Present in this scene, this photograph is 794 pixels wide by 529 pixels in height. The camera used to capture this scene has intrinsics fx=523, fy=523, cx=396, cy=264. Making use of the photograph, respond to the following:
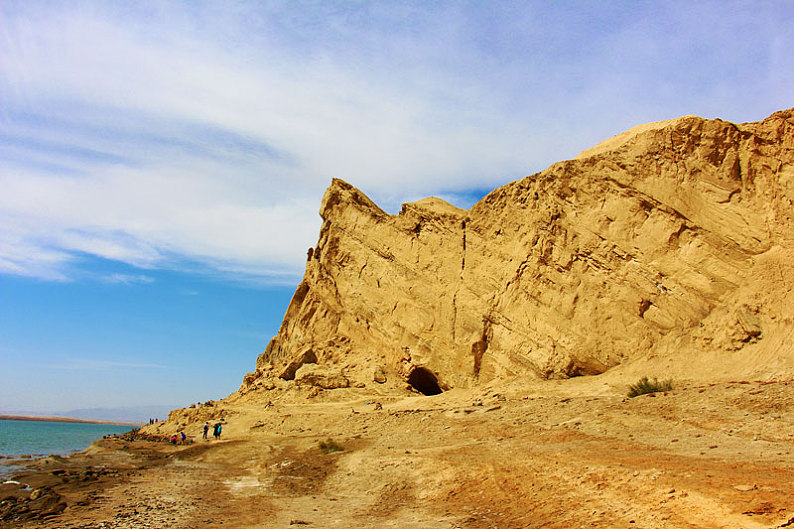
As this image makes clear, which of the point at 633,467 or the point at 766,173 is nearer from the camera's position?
the point at 633,467

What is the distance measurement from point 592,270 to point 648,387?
16.6 feet

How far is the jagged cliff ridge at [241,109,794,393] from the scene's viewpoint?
15.5m

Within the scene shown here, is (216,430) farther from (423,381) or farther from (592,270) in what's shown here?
(592,270)

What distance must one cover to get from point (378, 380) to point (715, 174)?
1467 centimetres

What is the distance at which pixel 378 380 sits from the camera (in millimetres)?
22469

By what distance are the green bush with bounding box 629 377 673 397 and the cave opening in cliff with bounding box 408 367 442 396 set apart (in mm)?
9070

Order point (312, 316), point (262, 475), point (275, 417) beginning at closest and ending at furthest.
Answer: point (262, 475) < point (275, 417) < point (312, 316)

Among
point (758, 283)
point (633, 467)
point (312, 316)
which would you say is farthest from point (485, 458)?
point (312, 316)

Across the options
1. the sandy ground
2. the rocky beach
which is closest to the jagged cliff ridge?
the rocky beach

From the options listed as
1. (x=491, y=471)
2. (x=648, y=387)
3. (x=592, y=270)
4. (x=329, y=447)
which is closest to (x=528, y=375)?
(x=592, y=270)

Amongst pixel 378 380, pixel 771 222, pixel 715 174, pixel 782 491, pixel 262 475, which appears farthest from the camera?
pixel 378 380

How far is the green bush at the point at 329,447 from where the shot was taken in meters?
15.1

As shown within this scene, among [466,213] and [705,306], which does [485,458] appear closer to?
[705,306]

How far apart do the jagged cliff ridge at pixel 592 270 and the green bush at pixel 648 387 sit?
1.69 m
